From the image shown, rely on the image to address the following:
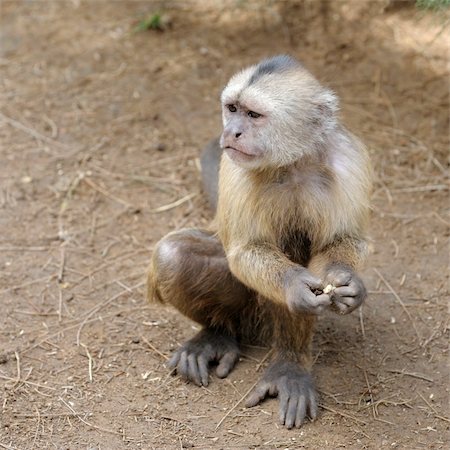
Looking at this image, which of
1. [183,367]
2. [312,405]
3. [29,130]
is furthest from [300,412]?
[29,130]

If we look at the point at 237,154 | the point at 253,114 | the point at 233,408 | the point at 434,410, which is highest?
the point at 253,114

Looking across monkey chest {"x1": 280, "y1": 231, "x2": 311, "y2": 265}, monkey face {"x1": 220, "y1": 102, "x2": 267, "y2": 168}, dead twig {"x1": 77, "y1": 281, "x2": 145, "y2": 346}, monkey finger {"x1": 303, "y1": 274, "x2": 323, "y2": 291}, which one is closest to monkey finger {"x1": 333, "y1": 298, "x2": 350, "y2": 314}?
monkey finger {"x1": 303, "y1": 274, "x2": 323, "y2": 291}

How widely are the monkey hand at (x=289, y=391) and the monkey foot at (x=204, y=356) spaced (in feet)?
0.89

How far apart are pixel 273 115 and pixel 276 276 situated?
32.8 inches

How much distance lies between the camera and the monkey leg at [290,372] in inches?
183

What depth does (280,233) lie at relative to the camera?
15.4ft

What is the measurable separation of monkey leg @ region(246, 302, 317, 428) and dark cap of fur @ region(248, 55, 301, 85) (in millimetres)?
1286

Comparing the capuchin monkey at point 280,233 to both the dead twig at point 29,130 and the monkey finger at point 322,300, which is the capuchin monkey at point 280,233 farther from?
the dead twig at point 29,130

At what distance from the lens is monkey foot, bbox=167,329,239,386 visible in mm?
4930

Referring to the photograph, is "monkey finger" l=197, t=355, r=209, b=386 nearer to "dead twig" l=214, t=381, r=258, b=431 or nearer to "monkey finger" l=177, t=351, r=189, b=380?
"monkey finger" l=177, t=351, r=189, b=380

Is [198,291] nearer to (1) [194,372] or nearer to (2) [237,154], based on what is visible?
(1) [194,372]

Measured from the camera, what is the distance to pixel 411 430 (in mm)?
4578

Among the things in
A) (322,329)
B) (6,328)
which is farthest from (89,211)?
(322,329)

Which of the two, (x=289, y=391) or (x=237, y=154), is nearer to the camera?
(x=237, y=154)
